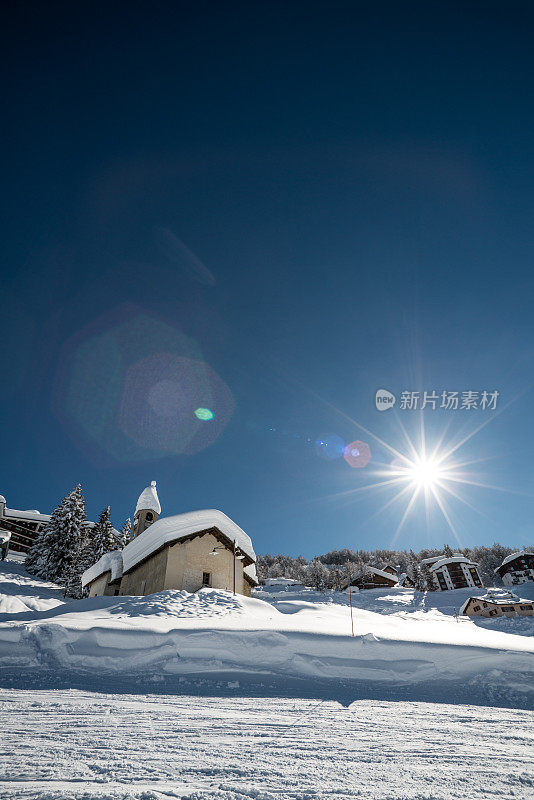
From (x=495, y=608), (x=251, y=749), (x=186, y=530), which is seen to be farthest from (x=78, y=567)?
(x=495, y=608)

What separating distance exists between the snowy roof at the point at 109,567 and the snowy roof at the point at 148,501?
469 cm

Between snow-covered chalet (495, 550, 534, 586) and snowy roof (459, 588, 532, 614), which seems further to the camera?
snow-covered chalet (495, 550, 534, 586)

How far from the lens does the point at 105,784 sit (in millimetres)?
3533

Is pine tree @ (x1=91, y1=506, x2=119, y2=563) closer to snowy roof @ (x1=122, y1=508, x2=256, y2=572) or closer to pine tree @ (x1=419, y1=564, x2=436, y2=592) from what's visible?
snowy roof @ (x1=122, y1=508, x2=256, y2=572)

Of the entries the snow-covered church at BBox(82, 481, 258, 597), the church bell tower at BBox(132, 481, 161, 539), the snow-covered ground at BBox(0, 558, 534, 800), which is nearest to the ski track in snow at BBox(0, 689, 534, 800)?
the snow-covered ground at BBox(0, 558, 534, 800)

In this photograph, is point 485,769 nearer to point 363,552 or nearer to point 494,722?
point 494,722

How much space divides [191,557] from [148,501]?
1303 centimetres

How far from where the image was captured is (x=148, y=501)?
32094 mm

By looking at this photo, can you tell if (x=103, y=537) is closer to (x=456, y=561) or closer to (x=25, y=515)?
(x=25, y=515)

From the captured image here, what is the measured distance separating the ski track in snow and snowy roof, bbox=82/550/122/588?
69.4 feet

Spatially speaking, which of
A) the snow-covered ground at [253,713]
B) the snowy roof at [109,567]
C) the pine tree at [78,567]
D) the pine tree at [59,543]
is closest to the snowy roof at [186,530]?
the snowy roof at [109,567]

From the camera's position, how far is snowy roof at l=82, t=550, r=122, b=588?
83.8 feet

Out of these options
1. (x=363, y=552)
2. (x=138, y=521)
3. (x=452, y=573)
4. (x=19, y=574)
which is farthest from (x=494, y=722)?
(x=363, y=552)

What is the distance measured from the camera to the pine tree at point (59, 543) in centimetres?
3762
